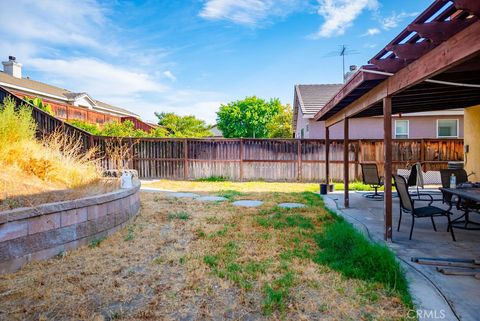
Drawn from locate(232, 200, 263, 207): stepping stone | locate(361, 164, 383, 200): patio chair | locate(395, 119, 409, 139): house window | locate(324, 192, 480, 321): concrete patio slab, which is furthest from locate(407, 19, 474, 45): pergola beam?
locate(395, 119, 409, 139): house window

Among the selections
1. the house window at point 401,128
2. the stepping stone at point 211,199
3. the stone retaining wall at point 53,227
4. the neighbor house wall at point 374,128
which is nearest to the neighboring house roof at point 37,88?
the stepping stone at point 211,199

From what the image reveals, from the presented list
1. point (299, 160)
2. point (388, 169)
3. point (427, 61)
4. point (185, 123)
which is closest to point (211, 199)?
point (388, 169)

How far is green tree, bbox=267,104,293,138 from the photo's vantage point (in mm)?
27844

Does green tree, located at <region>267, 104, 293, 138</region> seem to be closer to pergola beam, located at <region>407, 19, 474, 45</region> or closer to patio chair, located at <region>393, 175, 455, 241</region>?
patio chair, located at <region>393, 175, 455, 241</region>

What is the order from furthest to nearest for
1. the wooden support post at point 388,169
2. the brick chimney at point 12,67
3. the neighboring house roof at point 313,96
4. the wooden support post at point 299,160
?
1. the brick chimney at point 12,67
2. the neighboring house roof at point 313,96
3. the wooden support post at point 299,160
4. the wooden support post at point 388,169

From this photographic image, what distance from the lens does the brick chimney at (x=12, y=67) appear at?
18.4m

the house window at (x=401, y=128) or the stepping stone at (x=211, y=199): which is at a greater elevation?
the house window at (x=401, y=128)

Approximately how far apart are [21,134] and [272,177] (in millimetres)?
8334

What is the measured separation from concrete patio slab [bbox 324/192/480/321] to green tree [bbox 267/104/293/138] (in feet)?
72.9

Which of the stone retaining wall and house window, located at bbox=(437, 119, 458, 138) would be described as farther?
house window, located at bbox=(437, 119, 458, 138)

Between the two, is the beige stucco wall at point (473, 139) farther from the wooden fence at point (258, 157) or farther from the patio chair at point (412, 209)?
the patio chair at point (412, 209)

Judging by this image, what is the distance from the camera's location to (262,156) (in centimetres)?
1120

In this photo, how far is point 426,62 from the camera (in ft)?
9.04

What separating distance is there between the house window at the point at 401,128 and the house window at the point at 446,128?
134cm
